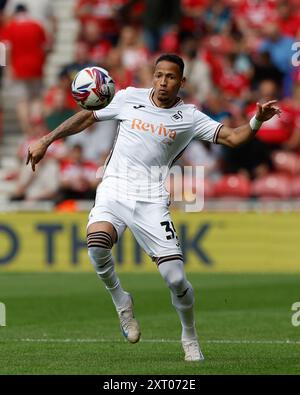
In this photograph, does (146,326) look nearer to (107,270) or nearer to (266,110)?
(107,270)

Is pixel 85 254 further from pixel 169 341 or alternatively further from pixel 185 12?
pixel 169 341

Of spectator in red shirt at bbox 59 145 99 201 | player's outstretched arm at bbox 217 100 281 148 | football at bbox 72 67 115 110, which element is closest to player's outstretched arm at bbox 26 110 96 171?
football at bbox 72 67 115 110

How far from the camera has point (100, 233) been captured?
9805 mm

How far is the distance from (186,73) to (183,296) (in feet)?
39.2

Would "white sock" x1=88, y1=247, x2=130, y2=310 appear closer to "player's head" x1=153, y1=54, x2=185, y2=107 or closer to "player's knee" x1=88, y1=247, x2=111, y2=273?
"player's knee" x1=88, y1=247, x2=111, y2=273

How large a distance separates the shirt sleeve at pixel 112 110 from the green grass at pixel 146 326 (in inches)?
77.2

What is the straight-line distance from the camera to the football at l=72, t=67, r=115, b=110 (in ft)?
32.2

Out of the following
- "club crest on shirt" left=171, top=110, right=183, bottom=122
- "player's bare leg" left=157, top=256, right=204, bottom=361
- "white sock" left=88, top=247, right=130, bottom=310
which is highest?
"club crest on shirt" left=171, top=110, right=183, bottom=122

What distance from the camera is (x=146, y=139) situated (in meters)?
10.0

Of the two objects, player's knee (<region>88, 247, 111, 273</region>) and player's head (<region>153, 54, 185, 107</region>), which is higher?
player's head (<region>153, 54, 185, 107</region>)

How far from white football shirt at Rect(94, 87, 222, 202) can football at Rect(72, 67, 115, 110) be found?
26cm

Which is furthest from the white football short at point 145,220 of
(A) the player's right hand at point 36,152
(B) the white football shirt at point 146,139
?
(A) the player's right hand at point 36,152

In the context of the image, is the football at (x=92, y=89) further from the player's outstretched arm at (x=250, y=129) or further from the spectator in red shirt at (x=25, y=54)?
the spectator in red shirt at (x=25, y=54)

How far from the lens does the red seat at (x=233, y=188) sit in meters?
19.7
